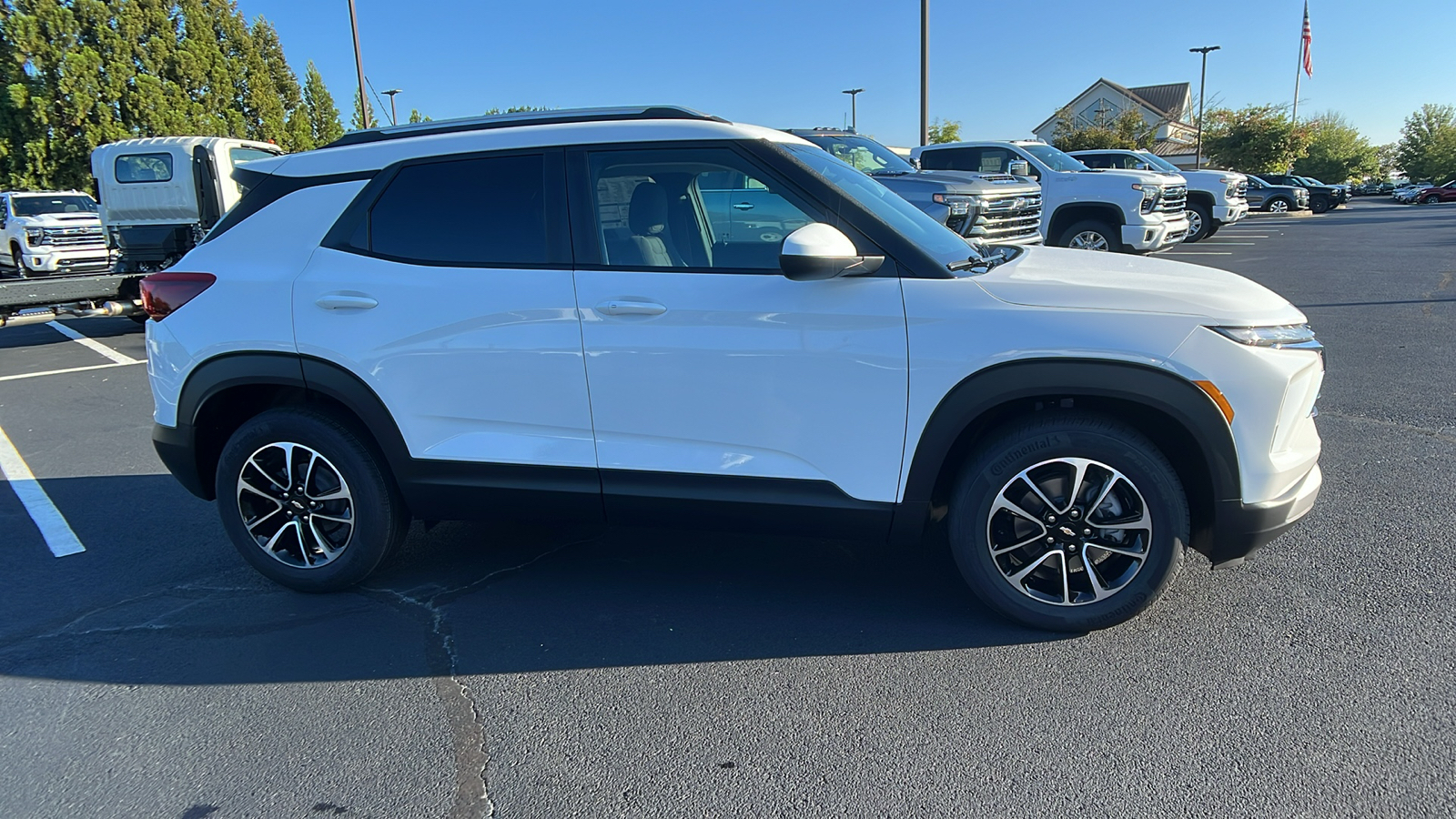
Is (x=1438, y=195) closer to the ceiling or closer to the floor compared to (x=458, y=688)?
closer to the ceiling

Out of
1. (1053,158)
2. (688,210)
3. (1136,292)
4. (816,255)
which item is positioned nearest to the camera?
(816,255)

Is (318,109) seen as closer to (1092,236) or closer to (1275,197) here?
(1092,236)

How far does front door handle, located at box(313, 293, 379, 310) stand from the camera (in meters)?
3.44

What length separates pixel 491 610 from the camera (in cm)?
361

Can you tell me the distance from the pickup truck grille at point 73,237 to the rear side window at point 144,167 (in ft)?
11.3

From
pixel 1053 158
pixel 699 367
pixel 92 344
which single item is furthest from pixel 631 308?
pixel 1053 158

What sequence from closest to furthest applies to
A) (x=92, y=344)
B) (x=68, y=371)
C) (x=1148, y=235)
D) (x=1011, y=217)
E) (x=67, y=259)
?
1. (x=68, y=371)
2. (x=92, y=344)
3. (x=1011, y=217)
4. (x=1148, y=235)
5. (x=67, y=259)

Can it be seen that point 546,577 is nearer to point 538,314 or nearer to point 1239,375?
point 538,314

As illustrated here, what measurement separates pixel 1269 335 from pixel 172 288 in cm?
402

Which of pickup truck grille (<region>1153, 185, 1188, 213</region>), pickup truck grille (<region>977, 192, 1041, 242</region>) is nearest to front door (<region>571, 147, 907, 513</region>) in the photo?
pickup truck grille (<region>977, 192, 1041, 242</region>)

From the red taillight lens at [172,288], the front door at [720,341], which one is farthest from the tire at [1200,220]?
the red taillight lens at [172,288]

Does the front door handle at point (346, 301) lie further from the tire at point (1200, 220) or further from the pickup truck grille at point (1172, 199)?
the tire at point (1200, 220)

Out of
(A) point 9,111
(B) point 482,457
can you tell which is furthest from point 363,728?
(A) point 9,111

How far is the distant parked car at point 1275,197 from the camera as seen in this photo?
36.9 m
